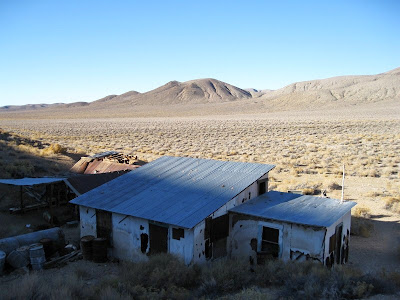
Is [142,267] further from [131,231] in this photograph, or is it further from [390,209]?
[390,209]

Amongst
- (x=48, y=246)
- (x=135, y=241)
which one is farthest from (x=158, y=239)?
(x=48, y=246)

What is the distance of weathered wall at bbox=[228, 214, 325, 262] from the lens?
32.4 ft

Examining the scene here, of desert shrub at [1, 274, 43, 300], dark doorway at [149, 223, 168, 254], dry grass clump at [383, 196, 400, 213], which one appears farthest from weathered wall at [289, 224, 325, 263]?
dry grass clump at [383, 196, 400, 213]

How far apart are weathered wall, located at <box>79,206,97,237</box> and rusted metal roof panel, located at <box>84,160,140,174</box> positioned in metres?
6.60

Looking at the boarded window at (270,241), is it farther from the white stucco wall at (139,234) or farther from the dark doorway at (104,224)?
the dark doorway at (104,224)

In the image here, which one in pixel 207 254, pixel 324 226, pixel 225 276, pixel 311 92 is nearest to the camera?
pixel 225 276

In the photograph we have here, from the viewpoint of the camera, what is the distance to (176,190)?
12297 millimetres

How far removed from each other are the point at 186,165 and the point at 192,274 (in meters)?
6.06

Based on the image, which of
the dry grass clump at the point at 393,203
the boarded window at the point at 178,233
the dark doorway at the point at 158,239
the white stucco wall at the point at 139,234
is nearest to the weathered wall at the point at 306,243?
the white stucco wall at the point at 139,234

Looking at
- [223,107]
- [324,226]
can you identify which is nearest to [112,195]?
[324,226]

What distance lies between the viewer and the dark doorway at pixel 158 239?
10.7 m

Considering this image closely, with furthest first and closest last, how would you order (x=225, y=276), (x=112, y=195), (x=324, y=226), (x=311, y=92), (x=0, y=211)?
(x=311, y=92) < (x=0, y=211) < (x=112, y=195) < (x=324, y=226) < (x=225, y=276)

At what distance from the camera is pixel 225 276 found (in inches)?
328

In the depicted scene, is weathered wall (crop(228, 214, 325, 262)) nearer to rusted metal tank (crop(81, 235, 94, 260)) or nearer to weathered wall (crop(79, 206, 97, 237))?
rusted metal tank (crop(81, 235, 94, 260))
